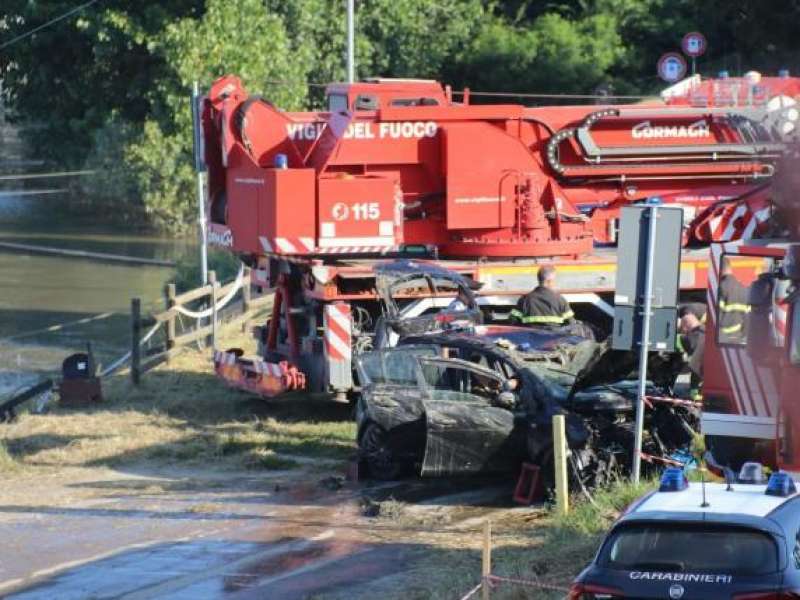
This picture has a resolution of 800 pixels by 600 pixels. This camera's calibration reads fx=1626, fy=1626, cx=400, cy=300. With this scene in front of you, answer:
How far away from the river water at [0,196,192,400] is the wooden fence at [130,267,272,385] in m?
2.11

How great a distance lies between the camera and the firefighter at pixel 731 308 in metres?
10.9

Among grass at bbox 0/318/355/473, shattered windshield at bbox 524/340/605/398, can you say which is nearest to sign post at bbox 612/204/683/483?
shattered windshield at bbox 524/340/605/398

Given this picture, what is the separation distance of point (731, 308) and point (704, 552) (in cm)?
370

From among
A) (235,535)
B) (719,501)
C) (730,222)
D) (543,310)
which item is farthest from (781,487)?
(730,222)

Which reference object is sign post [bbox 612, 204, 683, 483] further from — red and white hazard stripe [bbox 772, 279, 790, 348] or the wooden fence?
the wooden fence

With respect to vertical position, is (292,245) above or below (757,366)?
A: above

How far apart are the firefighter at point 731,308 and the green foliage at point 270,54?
24.6 meters

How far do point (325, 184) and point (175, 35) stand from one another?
58.0ft

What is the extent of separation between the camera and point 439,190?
62.7 feet

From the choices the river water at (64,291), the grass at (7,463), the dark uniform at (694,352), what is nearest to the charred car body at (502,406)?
the dark uniform at (694,352)

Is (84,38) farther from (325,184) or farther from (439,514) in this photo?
(439,514)

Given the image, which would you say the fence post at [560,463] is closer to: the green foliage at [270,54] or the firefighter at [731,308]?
the firefighter at [731,308]

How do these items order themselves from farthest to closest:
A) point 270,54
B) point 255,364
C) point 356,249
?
point 270,54, point 356,249, point 255,364

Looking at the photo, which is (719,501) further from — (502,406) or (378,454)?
(378,454)
